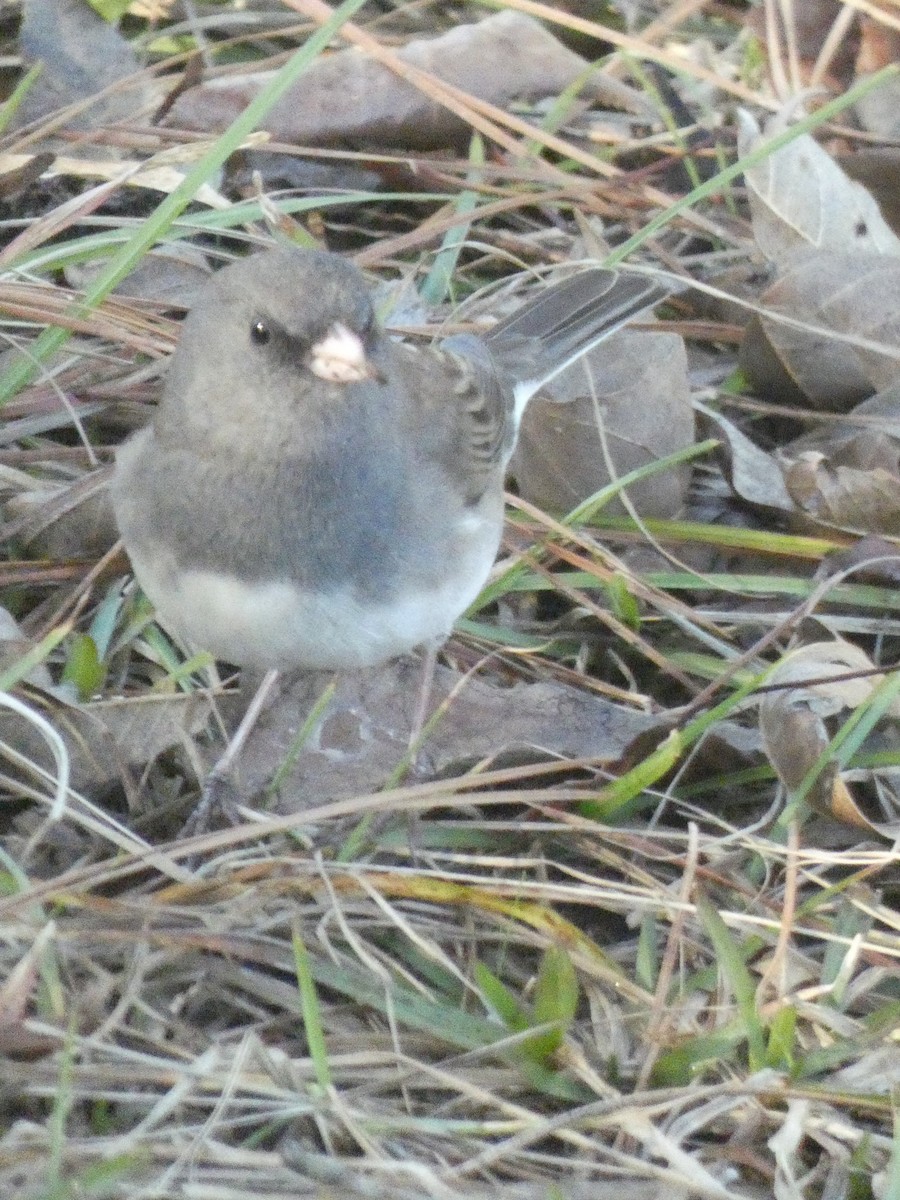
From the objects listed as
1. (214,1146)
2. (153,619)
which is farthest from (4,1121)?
(153,619)

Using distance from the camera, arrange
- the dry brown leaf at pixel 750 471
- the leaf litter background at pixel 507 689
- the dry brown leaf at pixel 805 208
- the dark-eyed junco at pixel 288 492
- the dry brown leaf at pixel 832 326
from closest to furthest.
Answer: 1. the leaf litter background at pixel 507 689
2. the dark-eyed junco at pixel 288 492
3. the dry brown leaf at pixel 750 471
4. the dry brown leaf at pixel 832 326
5. the dry brown leaf at pixel 805 208

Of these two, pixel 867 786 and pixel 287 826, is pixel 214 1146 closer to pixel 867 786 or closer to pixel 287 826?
pixel 287 826

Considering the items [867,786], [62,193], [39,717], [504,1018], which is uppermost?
[62,193]

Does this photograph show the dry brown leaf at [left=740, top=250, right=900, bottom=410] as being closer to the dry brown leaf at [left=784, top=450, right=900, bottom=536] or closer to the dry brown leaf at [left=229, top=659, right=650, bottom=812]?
the dry brown leaf at [left=784, top=450, right=900, bottom=536]

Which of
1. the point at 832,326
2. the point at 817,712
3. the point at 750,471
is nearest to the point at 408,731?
the point at 817,712

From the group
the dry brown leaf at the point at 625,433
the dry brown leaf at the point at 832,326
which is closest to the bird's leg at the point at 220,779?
the dry brown leaf at the point at 625,433

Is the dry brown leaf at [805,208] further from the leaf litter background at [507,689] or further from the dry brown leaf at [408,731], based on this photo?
the dry brown leaf at [408,731]
